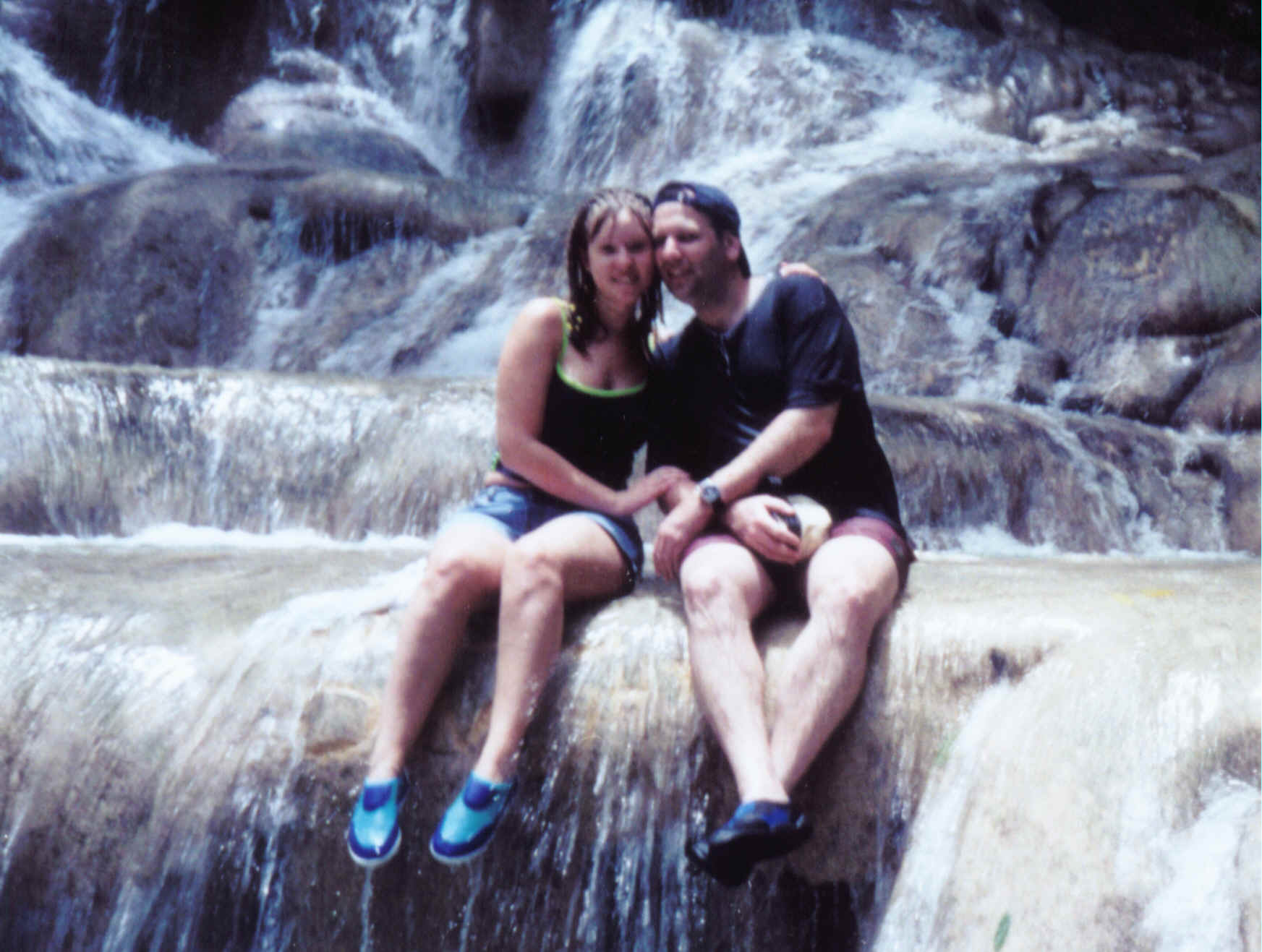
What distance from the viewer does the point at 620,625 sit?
2885mm

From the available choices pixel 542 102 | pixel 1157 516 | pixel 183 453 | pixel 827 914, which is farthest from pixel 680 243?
pixel 542 102

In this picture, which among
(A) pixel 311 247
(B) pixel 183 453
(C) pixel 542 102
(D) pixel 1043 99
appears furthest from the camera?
(C) pixel 542 102

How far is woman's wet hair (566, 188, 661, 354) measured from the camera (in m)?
2.97

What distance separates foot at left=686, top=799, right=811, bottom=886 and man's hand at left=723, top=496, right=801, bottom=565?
0.61 m

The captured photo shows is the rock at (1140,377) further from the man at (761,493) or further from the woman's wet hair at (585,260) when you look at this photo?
the woman's wet hair at (585,260)

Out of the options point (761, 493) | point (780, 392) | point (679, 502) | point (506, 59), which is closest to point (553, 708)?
point (679, 502)

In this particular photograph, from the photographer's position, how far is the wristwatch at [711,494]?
9.26 feet

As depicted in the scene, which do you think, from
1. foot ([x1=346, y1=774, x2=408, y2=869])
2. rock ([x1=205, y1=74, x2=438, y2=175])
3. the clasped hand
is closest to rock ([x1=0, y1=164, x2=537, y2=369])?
rock ([x1=205, y1=74, x2=438, y2=175])

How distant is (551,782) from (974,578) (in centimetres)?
127

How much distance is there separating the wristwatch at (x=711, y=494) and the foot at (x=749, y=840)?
0.74m

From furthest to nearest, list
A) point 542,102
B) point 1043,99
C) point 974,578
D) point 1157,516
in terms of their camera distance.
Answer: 1. point 542,102
2. point 1043,99
3. point 1157,516
4. point 974,578

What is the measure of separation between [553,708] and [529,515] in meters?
0.49

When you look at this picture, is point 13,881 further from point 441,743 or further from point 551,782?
point 551,782

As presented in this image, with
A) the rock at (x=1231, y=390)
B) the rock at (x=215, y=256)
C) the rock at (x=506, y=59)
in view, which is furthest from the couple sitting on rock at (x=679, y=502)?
the rock at (x=506, y=59)
